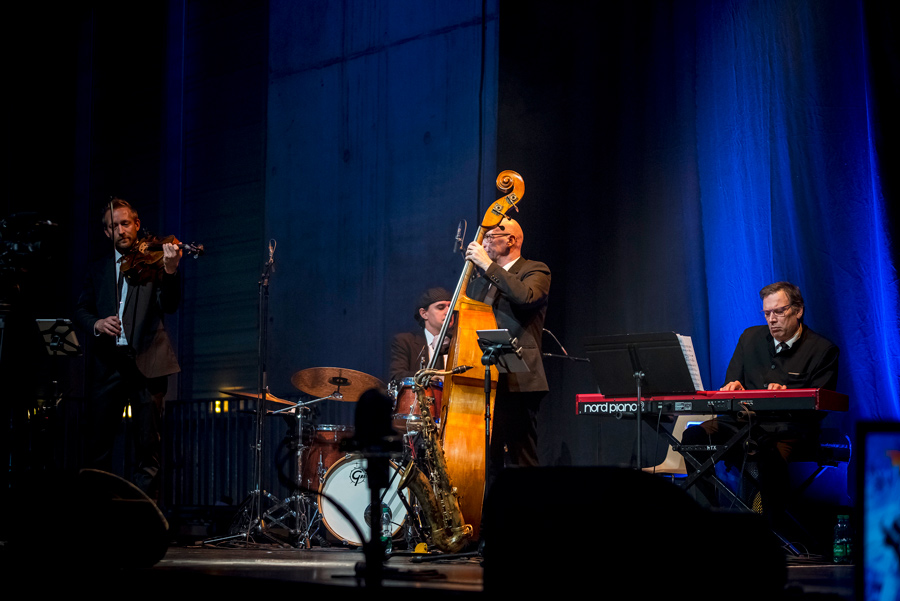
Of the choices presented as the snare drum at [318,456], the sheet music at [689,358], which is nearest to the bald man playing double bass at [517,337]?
the sheet music at [689,358]

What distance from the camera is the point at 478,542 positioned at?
465 cm

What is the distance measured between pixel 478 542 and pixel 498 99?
2.98 metres

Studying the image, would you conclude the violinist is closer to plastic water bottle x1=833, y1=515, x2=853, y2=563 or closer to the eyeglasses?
the eyeglasses

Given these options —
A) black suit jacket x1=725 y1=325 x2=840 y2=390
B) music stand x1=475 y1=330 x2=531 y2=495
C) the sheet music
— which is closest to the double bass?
music stand x1=475 y1=330 x2=531 y2=495

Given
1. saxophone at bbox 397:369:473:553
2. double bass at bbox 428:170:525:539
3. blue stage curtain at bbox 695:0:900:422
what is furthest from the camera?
blue stage curtain at bbox 695:0:900:422

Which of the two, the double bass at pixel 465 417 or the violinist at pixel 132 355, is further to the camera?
the violinist at pixel 132 355

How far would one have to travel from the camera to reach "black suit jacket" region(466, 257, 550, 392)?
4.47m

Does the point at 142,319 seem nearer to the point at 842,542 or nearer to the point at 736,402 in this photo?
the point at 736,402

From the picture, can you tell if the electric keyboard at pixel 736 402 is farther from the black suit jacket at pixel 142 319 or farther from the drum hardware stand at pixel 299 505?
the black suit jacket at pixel 142 319

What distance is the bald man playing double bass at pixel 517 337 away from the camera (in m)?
4.48

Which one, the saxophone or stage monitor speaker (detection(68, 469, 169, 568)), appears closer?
stage monitor speaker (detection(68, 469, 169, 568))

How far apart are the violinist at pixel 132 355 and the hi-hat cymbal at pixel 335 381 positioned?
1081mm

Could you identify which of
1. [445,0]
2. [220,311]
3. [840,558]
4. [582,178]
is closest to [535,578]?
[840,558]

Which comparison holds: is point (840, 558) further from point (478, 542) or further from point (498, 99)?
point (498, 99)
